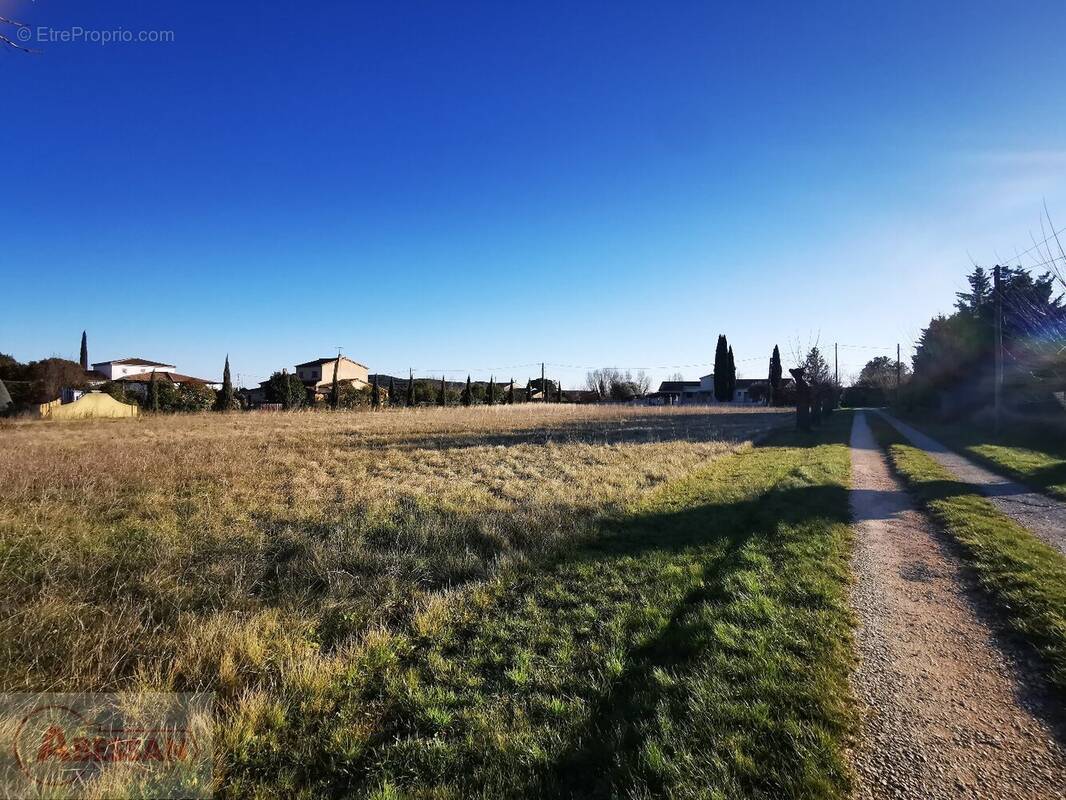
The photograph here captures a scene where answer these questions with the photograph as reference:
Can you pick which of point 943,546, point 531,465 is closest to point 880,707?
point 943,546

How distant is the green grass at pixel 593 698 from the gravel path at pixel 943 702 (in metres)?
0.18

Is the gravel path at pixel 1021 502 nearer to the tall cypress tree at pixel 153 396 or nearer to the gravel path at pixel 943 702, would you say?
the gravel path at pixel 943 702

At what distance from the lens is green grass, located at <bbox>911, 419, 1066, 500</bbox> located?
10.5 m

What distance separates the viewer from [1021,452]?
587 inches

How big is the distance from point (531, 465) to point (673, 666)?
9.88 m

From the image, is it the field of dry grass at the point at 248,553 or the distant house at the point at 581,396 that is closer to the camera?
the field of dry grass at the point at 248,553

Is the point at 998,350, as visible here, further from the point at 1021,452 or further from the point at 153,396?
the point at 153,396

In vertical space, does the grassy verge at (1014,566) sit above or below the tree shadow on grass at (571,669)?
above

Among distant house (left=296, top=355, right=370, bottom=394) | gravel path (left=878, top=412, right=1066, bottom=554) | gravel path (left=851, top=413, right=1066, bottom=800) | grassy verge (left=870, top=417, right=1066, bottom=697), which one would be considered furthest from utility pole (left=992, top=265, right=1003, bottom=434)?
distant house (left=296, top=355, right=370, bottom=394)

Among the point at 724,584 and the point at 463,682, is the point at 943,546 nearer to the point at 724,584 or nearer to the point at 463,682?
the point at 724,584

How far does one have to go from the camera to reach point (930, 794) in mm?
2352

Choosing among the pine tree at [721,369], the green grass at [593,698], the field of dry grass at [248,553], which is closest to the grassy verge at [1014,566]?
the green grass at [593,698]

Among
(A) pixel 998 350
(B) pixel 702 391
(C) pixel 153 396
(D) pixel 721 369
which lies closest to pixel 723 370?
(D) pixel 721 369

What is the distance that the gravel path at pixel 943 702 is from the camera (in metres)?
2.46
